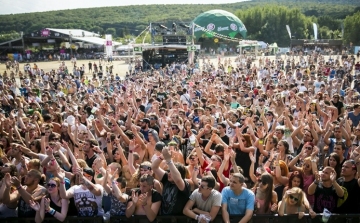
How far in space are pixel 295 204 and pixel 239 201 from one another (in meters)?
0.65

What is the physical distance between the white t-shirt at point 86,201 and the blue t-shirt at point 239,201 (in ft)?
5.00

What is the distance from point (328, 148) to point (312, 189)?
7.93ft

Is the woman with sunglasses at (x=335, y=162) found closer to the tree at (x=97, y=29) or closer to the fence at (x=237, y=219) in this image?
the fence at (x=237, y=219)

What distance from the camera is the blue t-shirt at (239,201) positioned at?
399 centimetres

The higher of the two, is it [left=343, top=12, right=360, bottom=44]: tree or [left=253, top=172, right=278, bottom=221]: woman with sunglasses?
[left=343, top=12, right=360, bottom=44]: tree

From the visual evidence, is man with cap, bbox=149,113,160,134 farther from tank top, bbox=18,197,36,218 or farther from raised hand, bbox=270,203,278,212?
raised hand, bbox=270,203,278,212

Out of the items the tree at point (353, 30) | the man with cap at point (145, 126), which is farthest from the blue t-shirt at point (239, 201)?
the tree at point (353, 30)

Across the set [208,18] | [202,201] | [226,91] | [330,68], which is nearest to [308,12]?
[208,18]

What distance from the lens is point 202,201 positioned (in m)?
4.04

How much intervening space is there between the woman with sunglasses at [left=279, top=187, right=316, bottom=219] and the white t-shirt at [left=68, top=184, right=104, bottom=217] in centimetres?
220

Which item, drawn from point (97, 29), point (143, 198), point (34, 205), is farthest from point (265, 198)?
point (97, 29)

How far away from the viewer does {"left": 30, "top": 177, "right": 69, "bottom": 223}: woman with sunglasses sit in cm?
401

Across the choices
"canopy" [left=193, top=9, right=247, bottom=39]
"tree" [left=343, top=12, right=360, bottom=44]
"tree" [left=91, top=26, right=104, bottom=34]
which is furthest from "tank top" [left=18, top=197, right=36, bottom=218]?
"tree" [left=91, top=26, right=104, bottom=34]

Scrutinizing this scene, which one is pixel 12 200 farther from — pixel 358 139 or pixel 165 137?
pixel 358 139
